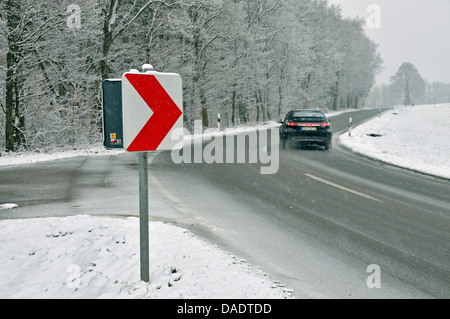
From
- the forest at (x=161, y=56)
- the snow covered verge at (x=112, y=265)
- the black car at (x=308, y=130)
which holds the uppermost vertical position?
the forest at (x=161, y=56)

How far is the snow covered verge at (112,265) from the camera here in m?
3.85

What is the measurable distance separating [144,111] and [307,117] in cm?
1385

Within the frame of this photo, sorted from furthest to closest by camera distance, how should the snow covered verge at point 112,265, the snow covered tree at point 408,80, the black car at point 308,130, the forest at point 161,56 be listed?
1. the snow covered tree at point 408,80
2. the black car at point 308,130
3. the forest at point 161,56
4. the snow covered verge at point 112,265

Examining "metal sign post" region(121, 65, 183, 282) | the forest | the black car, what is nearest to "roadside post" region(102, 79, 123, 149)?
"metal sign post" region(121, 65, 183, 282)

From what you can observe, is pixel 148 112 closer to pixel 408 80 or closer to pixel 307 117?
pixel 307 117

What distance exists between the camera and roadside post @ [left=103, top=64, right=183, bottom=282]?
3.42 meters

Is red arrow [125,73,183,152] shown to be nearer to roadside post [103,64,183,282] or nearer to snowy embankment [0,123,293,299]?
roadside post [103,64,183,282]

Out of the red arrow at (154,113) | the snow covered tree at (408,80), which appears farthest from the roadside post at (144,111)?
the snow covered tree at (408,80)

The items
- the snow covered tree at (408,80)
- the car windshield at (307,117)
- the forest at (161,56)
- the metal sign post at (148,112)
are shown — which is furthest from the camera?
the snow covered tree at (408,80)

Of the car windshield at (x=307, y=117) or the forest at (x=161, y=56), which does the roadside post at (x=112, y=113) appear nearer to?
the forest at (x=161, y=56)
